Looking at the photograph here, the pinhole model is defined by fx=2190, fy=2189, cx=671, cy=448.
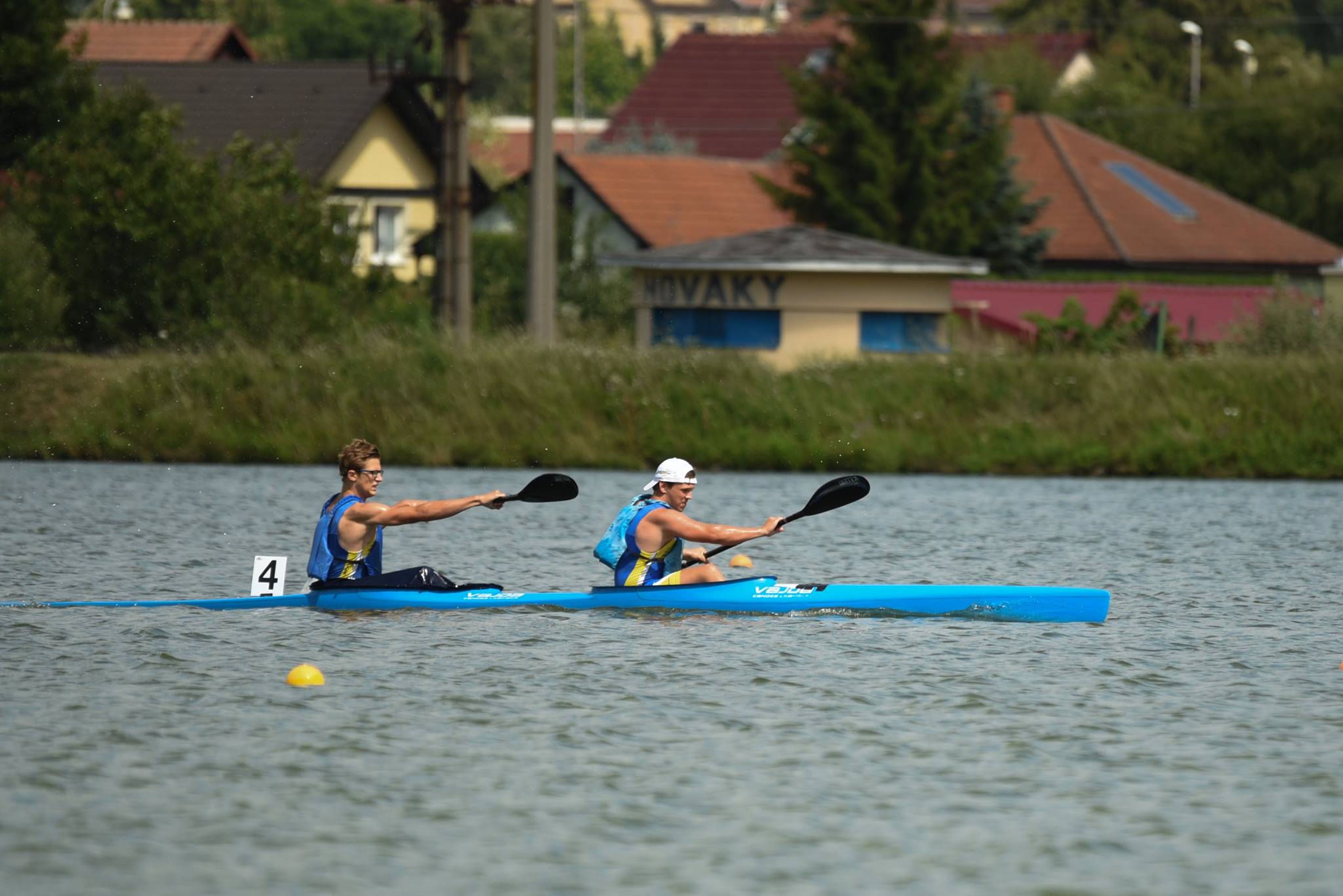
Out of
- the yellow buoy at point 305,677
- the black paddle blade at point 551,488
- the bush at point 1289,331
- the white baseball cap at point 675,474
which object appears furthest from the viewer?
the bush at point 1289,331

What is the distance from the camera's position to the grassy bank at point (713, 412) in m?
29.5

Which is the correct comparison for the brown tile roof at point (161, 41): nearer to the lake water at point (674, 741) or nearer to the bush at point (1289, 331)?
the bush at point (1289, 331)

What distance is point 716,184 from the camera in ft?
168

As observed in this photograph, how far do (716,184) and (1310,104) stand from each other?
17.1m

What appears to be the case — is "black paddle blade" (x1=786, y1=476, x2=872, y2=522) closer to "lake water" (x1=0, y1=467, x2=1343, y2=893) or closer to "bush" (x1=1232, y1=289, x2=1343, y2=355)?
"lake water" (x1=0, y1=467, x2=1343, y2=893)

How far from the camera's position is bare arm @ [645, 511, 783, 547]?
589 inches

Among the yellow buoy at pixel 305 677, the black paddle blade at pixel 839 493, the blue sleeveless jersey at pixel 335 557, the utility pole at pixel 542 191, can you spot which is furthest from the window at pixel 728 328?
the yellow buoy at pixel 305 677

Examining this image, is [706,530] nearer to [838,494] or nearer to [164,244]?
[838,494]

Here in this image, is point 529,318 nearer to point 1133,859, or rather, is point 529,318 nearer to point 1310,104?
point 1133,859

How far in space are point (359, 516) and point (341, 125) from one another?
36.1 metres

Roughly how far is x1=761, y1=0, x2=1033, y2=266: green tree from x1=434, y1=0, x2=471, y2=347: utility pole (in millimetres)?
11372

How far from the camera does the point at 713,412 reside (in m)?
30.0

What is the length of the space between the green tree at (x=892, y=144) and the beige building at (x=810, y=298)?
9319 millimetres

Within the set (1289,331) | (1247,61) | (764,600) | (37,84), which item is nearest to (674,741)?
(764,600)
